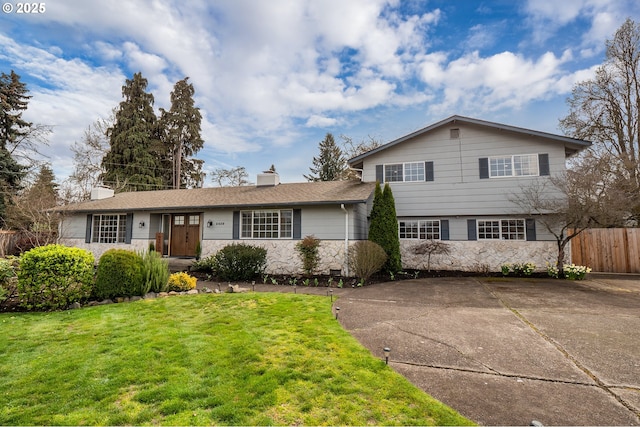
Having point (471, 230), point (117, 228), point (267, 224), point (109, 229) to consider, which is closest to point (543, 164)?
point (471, 230)

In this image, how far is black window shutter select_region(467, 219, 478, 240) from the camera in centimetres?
1215

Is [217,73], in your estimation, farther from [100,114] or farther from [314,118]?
[100,114]

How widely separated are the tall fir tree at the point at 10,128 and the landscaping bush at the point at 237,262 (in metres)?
18.1

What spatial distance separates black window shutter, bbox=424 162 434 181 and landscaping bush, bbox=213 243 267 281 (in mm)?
7789

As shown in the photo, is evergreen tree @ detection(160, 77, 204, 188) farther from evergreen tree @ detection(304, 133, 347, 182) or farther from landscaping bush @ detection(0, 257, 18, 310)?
landscaping bush @ detection(0, 257, 18, 310)

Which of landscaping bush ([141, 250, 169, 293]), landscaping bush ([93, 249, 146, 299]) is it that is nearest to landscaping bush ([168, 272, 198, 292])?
landscaping bush ([141, 250, 169, 293])

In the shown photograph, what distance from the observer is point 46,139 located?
20188 millimetres

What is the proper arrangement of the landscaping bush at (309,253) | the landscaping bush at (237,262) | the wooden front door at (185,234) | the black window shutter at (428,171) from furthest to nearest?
1. the wooden front door at (185,234)
2. the black window shutter at (428,171)
3. the landscaping bush at (309,253)
4. the landscaping bush at (237,262)

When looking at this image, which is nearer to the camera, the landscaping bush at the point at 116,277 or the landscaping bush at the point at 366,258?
the landscaping bush at the point at 116,277

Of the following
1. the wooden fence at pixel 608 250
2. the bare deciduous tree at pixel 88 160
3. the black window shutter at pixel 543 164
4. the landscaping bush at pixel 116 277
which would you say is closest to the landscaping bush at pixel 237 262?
the landscaping bush at pixel 116 277

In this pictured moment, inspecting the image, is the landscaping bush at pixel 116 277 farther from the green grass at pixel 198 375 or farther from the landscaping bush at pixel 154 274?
the green grass at pixel 198 375

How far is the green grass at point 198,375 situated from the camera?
8.50 ft

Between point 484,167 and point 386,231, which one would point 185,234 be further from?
point 484,167

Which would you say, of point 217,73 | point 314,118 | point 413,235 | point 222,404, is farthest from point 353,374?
point 314,118
